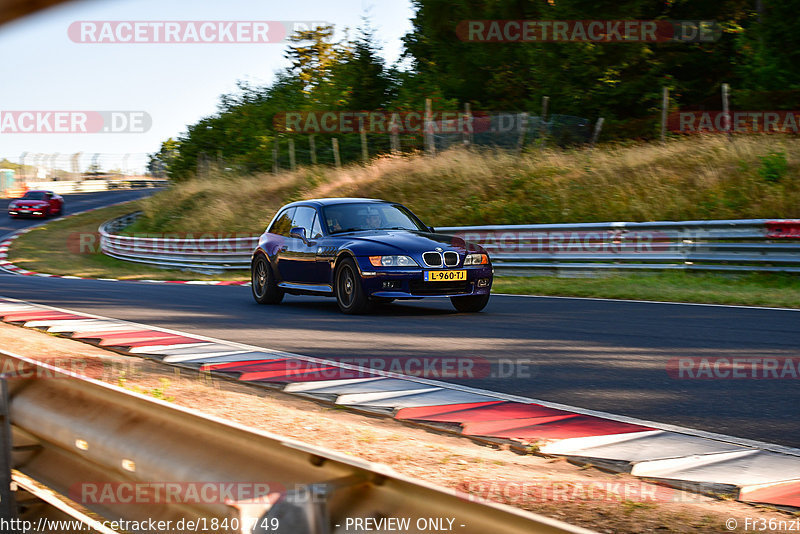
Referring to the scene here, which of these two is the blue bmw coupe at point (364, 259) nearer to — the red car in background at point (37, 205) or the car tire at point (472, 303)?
the car tire at point (472, 303)

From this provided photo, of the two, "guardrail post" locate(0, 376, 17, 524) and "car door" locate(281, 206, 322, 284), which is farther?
"car door" locate(281, 206, 322, 284)

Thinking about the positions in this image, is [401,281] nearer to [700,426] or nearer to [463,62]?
[700,426]

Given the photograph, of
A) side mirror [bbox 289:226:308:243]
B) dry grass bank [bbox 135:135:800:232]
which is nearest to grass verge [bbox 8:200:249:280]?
dry grass bank [bbox 135:135:800:232]

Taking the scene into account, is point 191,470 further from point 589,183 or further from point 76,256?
point 76,256

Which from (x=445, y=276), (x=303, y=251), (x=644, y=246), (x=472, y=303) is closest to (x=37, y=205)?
(x=644, y=246)

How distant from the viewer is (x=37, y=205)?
4841 centimetres

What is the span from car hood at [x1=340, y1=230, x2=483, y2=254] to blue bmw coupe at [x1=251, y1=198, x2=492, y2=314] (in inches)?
0.5

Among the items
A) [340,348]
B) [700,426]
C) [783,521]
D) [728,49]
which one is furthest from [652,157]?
[783,521]

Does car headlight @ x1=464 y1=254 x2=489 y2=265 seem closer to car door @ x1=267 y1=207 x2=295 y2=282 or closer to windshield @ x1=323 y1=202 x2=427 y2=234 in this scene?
windshield @ x1=323 y1=202 x2=427 y2=234

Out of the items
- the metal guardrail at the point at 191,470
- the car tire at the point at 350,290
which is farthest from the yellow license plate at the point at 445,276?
the metal guardrail at the point at 191,470

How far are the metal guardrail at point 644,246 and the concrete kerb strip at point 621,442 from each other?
9.84 metres

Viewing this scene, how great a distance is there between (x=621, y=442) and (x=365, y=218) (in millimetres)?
7709

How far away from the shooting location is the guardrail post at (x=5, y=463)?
3434mm

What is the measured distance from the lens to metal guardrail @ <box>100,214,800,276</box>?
Answer: 14562 mm
